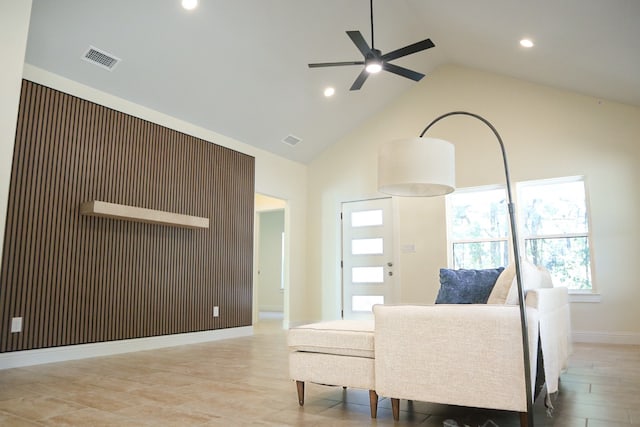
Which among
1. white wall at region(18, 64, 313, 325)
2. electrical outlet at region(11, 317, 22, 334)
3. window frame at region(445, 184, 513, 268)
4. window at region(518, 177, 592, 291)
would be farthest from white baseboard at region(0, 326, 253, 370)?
window at region(518, 177, 592, 291)

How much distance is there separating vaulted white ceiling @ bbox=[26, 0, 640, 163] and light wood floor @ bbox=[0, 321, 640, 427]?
9.53ft

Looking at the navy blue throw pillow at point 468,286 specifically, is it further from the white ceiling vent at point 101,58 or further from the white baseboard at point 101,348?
the white ceiling vent at point 101,58

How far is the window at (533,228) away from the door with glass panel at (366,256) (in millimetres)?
1051

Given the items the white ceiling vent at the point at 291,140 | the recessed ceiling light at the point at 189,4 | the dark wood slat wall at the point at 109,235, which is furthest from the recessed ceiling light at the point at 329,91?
the recessed ceiling light at the point at 189,4

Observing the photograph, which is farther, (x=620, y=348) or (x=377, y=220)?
(x=377, y=220)

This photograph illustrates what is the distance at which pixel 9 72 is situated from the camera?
124 inches

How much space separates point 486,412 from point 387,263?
14.8 feet

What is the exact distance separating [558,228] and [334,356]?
14.7 feet

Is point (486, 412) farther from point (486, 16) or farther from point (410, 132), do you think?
point (410, 132)

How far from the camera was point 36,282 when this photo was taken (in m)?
4.12

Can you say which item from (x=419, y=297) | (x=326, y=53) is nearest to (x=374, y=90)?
(x=326, y=53)

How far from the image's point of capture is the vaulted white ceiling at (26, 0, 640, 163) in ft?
13.6

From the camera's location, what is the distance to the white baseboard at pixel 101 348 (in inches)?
156

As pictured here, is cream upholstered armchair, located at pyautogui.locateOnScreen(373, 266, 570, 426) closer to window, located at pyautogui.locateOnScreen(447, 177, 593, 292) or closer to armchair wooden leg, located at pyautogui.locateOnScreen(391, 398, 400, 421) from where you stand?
armchair wooden leg, located at pyautogui.locateOnScreen(391, 398, 400, 421)
